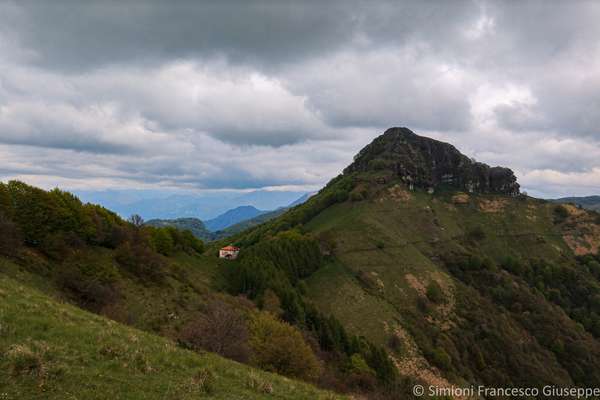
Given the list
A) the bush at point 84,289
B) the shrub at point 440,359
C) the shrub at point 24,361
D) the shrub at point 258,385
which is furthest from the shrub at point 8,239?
the shrub at point 440,359

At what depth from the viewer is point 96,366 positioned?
47.6ft

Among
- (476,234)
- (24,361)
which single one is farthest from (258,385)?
(476,234)

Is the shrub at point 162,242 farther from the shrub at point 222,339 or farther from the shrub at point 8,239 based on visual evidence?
the shrub at point 222,339

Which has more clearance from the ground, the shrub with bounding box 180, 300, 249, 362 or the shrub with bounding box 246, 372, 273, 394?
the shrub with bounding box 246, 372, 273, 394

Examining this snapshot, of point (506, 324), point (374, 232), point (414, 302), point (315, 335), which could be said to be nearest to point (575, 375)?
point (506, 324)

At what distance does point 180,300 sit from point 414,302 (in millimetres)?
72909

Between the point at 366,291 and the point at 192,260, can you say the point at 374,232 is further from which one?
the point at 192,260

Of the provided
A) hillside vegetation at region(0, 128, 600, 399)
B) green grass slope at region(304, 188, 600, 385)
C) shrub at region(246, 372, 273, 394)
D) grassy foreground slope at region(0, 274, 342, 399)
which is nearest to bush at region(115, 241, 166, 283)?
hillside vegetation at region(0, 128, 600, 399)

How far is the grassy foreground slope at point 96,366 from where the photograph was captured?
12.2 metres

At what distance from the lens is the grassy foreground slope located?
12211 mm

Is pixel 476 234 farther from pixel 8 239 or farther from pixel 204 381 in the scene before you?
pixel 204 381

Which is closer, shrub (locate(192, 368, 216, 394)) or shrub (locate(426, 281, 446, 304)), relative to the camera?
shrub (locate(192, 368, 216, 394))

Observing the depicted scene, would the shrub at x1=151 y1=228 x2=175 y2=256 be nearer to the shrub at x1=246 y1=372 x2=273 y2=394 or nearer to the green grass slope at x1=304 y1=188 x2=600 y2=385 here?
the green grass slope at x1=304 y1=188 x2=600 y2=385

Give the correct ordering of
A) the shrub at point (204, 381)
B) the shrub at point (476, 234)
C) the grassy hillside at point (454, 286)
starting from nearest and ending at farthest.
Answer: the shrub at point (204, 381) → the grassy hillside at point (454, 286) → the shrub at point (476, 234)
